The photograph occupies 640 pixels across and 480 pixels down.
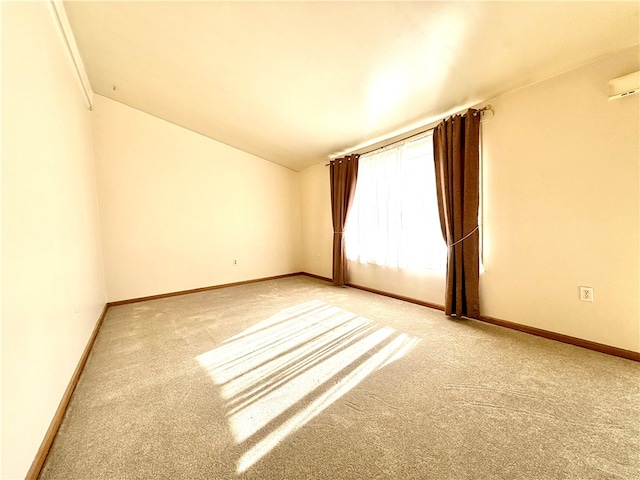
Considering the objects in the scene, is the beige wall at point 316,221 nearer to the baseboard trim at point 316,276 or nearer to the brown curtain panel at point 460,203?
the baseboard trim at point 316,276

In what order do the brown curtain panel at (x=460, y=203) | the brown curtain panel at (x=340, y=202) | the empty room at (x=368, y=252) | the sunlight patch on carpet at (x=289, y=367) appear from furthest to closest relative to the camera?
the brown curtain panel at (x=340, y=202) → the brown curtain panel at (x=460, y=203) → the sunlight patch on carpet at (x=289, y=367) → the empty room at (x=368, y=252)

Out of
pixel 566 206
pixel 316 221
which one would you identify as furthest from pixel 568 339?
pixel 316 221

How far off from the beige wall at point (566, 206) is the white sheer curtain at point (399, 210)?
22.6 inches

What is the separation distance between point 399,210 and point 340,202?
3.92ft

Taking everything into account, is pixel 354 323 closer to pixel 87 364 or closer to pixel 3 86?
pixel 87 364

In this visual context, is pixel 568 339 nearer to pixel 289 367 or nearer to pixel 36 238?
pixel 289 367

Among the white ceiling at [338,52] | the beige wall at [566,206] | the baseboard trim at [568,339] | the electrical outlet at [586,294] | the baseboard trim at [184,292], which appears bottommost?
the baseboard trim at [568,339]

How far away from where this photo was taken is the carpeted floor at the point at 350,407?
1.06 m

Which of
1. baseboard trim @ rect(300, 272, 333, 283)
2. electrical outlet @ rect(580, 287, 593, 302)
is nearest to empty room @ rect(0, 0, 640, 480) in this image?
electrical outlet @ rect(580, 287, 593, 302)

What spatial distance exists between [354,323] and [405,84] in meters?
2.39

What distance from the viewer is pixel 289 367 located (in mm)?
1841

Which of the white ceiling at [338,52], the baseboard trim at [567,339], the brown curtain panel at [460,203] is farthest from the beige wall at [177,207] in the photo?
the baseboard trim at [567,339]

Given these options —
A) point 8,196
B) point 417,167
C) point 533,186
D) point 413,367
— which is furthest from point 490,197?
point 8,196

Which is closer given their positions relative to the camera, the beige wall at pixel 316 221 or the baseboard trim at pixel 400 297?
the baseboard trim at pixel 400 297
